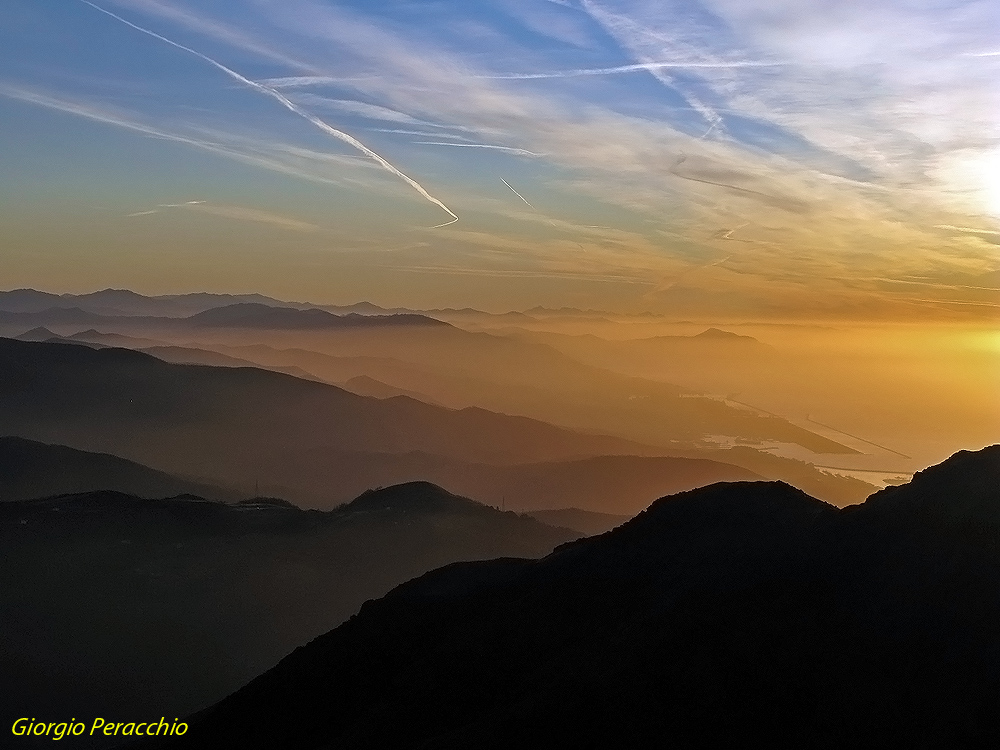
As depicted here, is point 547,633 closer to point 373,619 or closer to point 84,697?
point 373,619

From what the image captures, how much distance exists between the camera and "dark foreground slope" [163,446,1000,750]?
1182 inches

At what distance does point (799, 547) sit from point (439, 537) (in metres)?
101

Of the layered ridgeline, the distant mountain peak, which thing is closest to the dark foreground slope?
the layered ridgeline

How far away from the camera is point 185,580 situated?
109812 millimetres

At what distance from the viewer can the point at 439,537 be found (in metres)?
135

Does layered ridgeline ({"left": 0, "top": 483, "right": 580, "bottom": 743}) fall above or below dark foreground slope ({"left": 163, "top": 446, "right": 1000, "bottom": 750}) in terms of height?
below

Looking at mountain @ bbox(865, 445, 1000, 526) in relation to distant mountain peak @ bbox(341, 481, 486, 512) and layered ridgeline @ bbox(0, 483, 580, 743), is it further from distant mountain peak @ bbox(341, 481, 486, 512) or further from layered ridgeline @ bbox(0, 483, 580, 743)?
distant mountain peak @ bbox(341, 481, 486, 512)

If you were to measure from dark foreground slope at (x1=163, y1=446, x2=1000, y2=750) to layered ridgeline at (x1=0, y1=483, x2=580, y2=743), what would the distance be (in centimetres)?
4586

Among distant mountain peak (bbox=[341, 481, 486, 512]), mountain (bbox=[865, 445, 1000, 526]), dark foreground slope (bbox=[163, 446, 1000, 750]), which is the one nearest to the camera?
dark foreground slope (bbox=[163, 446, 1000, 750])

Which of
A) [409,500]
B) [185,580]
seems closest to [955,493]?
[185,580]

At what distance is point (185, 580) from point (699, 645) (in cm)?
9243

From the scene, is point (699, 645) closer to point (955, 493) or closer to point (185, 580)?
point (955, 493)

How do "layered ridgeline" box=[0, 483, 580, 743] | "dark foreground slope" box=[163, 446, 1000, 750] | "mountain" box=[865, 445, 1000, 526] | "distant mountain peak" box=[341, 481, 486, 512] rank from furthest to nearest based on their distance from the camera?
"distant mountain peak" box=[341, 481, 486, 512], "layered ridgeline" box=[0, 483, 580, 743], "mountain" box=[865, 445, 1000, 526], "dark foreground slope" box=[163, 446, 1000, 750]

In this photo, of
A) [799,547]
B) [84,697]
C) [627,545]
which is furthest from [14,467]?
[799,547]
